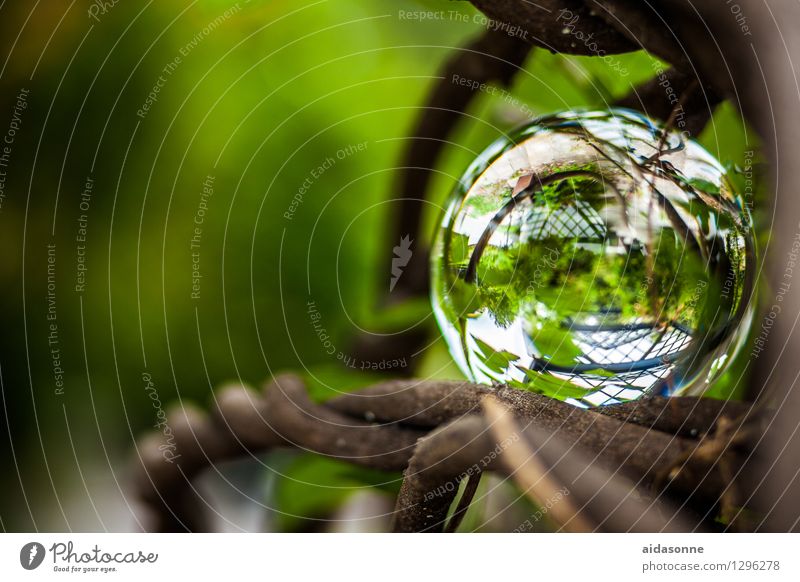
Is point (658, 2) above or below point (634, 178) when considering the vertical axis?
above

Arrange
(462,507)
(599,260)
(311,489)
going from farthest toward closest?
(311,489)
(462,507)
(599,260)

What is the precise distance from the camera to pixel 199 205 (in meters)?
0.64

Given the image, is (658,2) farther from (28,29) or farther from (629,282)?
(28,29)

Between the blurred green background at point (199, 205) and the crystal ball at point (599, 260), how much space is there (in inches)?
5.2

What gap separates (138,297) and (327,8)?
323mm

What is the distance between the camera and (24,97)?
0.55m

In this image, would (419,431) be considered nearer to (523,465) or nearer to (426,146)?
(523,465)

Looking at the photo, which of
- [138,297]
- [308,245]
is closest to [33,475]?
[138,297]
